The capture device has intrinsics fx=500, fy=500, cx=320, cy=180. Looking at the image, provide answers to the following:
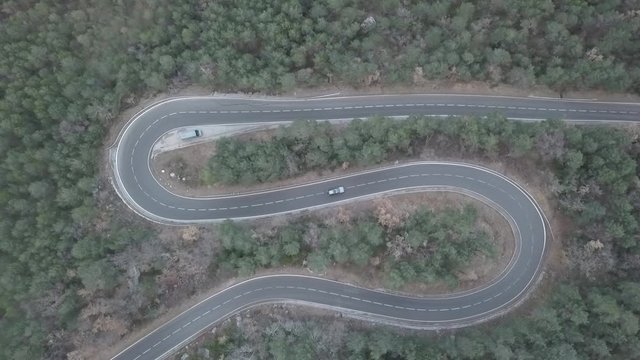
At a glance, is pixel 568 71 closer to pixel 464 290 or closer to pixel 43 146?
pixel 464 290

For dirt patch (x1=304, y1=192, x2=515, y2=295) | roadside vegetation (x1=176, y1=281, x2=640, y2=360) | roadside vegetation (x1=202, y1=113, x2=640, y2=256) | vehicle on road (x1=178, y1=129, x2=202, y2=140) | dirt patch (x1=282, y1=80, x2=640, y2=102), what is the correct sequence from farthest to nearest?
dirt patch (x1=282, y1=80, x2=640, y2=102), vehicle on road (x1=178, y1=129, x2=202, y2=140), dirt patch (x1=304, y1=192, x2=515, y2=295), roadside vegetation (x1=202, y1=113, x2=640, y2=256), roadside vegetation (x1=176, y1=281, x2=640, y2=360)

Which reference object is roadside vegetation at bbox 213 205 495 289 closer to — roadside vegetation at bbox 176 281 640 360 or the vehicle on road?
roadside vegetation at bbox 176 281 640 360

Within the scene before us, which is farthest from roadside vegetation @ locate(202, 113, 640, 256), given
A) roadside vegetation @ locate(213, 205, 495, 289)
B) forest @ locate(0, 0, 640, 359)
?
roadside vegetation @ locate(213, 205, 495, 289)

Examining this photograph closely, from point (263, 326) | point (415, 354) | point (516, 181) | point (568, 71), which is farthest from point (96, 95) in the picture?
point (568, 71)

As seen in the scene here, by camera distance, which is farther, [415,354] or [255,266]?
[255,266]

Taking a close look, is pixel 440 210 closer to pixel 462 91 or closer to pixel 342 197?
pixel 342 197

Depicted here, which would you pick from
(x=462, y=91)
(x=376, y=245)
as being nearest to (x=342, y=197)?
(x=376, y=245)
